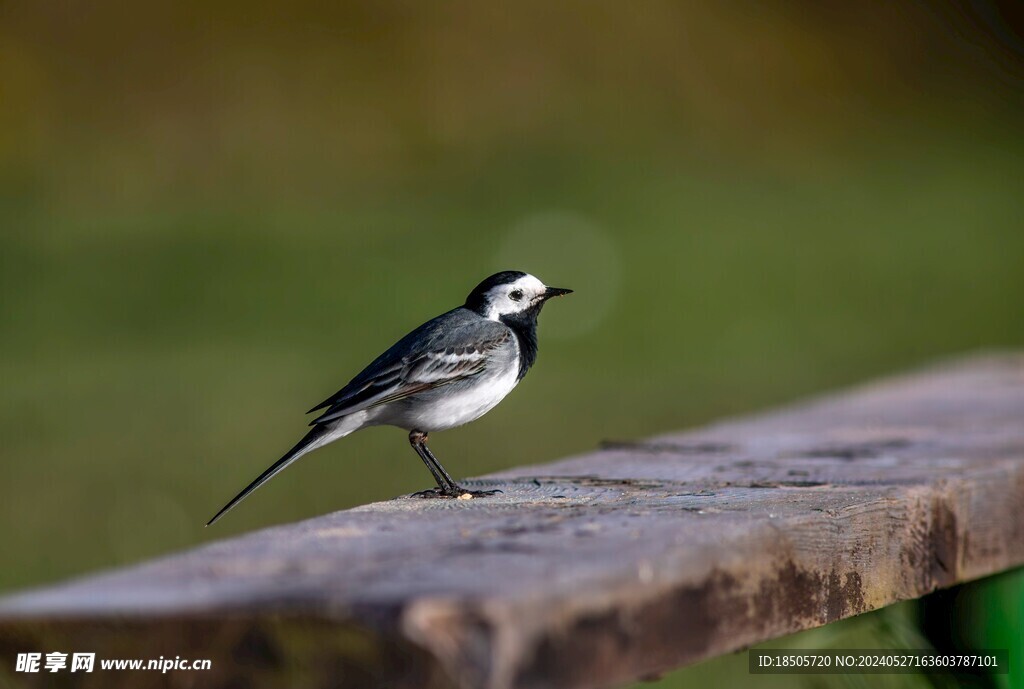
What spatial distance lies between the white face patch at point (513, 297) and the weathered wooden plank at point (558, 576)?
0.97 m

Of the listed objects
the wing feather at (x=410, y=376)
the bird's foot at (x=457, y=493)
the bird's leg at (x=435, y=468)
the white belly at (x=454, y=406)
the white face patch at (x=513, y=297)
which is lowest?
the bird's foot at (x=457, y=493)

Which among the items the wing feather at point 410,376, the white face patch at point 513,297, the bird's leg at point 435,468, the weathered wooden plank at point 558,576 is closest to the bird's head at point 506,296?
the white face patch at point 513,297

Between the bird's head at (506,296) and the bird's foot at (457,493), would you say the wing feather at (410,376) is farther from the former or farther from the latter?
the bird's foot at (457,493)

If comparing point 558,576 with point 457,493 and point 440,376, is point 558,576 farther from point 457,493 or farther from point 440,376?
point 440,376

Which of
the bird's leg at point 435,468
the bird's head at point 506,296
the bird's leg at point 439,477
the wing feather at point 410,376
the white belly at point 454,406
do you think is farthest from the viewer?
the bird's head at point 506,296

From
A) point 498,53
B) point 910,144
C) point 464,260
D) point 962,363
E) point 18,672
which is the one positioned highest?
point 498,53

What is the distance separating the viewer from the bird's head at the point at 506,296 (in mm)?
4645

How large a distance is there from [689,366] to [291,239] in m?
4.30

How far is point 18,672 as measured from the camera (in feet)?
6.12

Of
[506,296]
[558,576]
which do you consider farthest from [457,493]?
[558,576]

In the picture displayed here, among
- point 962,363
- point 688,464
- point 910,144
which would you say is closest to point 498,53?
point 910,144

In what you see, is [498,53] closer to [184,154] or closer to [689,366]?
[184,154]

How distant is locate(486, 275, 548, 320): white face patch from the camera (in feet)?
15.3

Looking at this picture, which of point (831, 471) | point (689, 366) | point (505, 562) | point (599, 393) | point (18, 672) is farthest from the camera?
point (689, 366)
